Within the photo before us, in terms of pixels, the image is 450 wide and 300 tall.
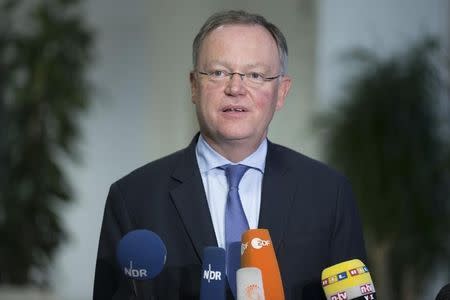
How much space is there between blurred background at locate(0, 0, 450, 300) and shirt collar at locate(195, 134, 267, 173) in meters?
4.96

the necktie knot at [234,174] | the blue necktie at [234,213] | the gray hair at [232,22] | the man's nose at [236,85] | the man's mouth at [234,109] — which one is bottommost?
the blue necktie at [234,213]

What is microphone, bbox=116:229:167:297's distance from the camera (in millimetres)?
1718

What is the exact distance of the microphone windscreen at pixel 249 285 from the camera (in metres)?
1.66

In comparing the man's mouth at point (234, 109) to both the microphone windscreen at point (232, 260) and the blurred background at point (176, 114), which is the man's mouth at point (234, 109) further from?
the blurred background at point (176, 114)

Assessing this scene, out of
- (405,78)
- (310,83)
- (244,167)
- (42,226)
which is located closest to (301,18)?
(310,83)

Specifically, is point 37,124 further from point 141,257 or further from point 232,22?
point 141,257

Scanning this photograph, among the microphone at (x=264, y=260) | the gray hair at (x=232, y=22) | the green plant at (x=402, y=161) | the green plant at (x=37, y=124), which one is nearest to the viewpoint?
the microphone at (x=264, y=260)

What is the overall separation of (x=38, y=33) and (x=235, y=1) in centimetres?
200

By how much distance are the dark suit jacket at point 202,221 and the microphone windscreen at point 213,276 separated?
0.26 metres

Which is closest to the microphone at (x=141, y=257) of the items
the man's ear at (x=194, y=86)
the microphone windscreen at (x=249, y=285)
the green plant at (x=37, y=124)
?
the microphone windscreen at (x=249, y=285)

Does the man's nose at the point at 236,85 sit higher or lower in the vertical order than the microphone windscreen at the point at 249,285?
higher

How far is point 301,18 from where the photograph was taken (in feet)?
28.5

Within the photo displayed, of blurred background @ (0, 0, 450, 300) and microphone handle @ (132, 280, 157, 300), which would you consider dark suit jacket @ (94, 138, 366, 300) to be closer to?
microphone handle @ (132, 280, 157, 300)

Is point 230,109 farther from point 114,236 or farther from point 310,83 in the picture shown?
point 310,83
